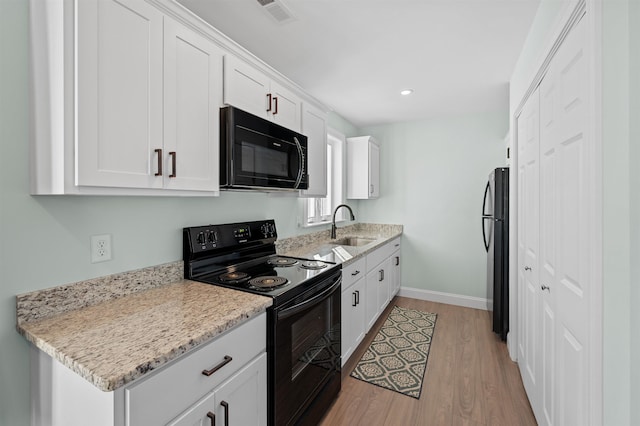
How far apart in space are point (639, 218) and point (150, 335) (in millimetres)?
1561

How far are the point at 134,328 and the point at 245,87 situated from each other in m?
1.34

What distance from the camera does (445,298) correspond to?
3875 millimetres

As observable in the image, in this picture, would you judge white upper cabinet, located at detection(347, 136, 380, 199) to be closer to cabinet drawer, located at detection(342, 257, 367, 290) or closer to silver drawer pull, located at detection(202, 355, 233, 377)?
cabinet drawer, located at detection(342, 257, 367, 290)

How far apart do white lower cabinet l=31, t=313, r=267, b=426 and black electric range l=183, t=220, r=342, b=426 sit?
0.34ft

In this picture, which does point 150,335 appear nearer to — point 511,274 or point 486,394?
point 486,394

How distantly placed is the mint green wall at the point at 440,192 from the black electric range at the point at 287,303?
238 centimetres

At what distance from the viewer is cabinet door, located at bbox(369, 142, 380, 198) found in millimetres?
3887

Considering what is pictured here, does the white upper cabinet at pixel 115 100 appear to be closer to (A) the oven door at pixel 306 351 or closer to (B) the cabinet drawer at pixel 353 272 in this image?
(A) the oven door at pixel 306 351

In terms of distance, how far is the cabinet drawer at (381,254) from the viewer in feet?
9.18

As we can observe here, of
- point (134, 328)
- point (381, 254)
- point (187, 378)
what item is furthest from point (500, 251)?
point (134, 328)

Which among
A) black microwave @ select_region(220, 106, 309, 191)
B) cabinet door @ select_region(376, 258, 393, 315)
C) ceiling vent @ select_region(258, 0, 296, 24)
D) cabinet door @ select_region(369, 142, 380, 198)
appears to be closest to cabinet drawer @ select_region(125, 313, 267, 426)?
black microwave @ select_region(220, 106, 309, 191)

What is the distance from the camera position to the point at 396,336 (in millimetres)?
2893

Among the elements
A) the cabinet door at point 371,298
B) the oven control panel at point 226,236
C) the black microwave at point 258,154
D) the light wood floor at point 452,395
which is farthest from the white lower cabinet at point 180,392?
the cabinet door at point 371,298

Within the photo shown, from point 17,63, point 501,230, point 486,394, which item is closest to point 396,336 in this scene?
point 486,394
